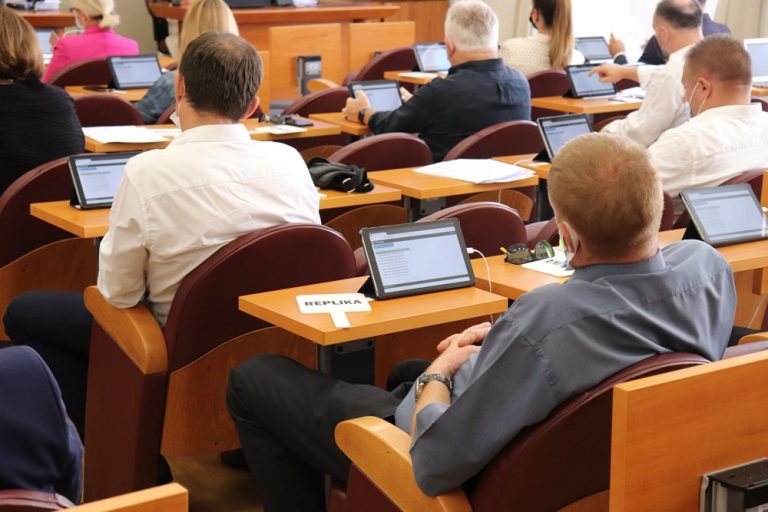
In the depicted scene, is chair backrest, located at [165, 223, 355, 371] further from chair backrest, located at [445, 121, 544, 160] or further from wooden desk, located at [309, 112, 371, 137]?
wooden desk, located at [309, 112, 371, 137]

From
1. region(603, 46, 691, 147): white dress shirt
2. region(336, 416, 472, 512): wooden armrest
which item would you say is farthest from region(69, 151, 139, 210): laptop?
region(603, 46, 691, 147): white dress shirt

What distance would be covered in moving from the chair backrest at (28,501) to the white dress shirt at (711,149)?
2728 millimetres

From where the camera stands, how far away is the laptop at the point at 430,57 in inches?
321

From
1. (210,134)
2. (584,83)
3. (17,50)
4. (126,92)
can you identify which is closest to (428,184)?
(210,134)

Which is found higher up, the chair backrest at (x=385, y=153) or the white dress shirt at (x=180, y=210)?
the white dress shirt at (x=180, y=210)

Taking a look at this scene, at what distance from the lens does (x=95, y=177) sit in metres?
3.66

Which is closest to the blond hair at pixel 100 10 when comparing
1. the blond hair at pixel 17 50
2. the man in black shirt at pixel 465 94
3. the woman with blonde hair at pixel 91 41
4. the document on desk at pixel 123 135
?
the woman with blonde hair at pixel 91 41

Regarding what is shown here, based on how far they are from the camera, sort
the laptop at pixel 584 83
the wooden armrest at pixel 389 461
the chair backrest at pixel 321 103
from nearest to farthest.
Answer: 1. the wooden armrest at pixel 389 461
2. the chair backrest at pixel 321 103
3. the laptop at pixel 584 83

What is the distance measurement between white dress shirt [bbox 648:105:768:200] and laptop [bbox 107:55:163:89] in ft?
12.4

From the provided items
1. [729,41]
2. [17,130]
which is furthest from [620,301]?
[17,130]

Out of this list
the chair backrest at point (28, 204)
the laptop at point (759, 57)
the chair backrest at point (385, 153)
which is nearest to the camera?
the chair backrest at point (28, 204)

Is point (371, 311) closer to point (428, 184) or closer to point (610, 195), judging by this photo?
point (610, 195)

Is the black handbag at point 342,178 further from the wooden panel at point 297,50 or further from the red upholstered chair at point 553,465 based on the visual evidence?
the wooden panel at point 297,50

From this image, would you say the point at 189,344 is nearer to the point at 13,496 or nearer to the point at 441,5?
the point at 13,496
